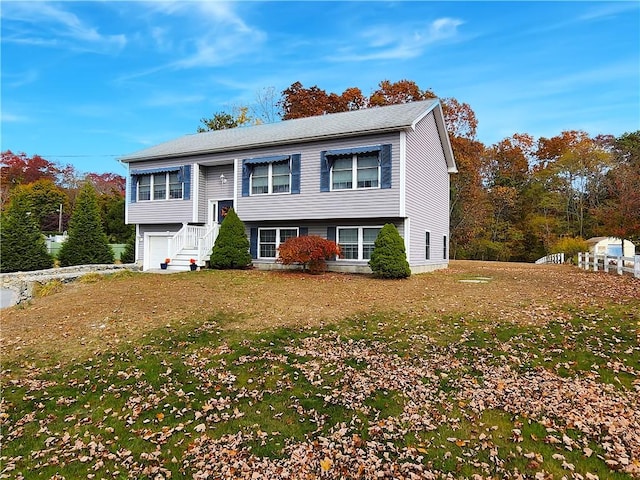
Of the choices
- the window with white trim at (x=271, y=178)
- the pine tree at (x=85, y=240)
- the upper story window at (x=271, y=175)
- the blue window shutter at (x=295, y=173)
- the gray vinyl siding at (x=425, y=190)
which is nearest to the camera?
the gray vinyl siding at (x=425, y=190)

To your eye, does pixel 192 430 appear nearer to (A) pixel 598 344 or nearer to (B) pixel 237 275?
(A) pixel 598 344

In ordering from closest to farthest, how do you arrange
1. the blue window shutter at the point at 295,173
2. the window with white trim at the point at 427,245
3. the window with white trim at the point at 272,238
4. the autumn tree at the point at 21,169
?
the blue window shutter at the point at 295,173
the window with white trim at the point at 272,238
the window with white trim at the point at 427,245
the autumn tree at the point at 21,169

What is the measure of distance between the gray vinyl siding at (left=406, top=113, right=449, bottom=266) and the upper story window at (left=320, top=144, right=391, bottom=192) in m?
1.00

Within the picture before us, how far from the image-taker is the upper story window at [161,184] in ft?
63.9

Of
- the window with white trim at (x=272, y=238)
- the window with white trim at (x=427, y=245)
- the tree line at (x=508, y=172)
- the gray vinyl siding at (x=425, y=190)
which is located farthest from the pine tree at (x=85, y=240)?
the window with white trim at (x=427, y=245)

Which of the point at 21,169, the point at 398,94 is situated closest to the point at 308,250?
the point at 398,94

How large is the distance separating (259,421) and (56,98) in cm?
2147

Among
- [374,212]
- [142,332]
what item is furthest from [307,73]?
[142,332]

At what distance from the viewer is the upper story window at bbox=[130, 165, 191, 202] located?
1948cm

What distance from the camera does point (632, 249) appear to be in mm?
35281

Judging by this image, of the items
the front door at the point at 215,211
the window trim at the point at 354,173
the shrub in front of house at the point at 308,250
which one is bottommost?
the shrub in front of house at the point at 308,250

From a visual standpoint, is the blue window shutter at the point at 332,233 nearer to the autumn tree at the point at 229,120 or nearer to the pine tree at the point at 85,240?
the pine tree at the point at 85,240

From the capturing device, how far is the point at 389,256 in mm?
14250

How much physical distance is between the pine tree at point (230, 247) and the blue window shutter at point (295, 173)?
110 inches
